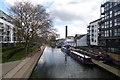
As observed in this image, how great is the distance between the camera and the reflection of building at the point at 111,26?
35219 mm

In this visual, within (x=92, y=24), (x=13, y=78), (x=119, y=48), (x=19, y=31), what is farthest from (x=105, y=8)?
(x=13, y=78)

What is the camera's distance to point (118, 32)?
35.4 metres

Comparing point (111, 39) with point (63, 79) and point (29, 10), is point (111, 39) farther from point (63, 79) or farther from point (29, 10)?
point (63, 79)

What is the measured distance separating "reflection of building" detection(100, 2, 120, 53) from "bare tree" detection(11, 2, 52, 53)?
11147 millimetres

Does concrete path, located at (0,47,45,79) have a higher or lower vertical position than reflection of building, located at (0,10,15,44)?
lower

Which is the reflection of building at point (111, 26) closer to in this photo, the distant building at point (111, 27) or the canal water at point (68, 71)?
the distant building at point (111, 27)

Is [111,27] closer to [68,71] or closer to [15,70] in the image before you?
[68,71]

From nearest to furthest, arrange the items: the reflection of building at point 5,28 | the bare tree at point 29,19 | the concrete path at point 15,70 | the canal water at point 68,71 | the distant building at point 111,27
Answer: the concrete path at point 15,70 → the canal water at point 68,71 → the distant building at point 111,27 → the bare tree at point 29,19 → the reflection of building at point 5,28

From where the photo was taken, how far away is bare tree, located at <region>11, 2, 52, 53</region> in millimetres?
36844

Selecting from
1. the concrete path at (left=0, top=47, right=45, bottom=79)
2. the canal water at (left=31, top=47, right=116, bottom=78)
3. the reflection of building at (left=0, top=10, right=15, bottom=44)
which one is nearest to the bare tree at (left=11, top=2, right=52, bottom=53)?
the reflection of building at (left=0, top=10, right=15, bottom=44)

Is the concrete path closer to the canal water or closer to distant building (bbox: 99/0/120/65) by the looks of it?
the canal water

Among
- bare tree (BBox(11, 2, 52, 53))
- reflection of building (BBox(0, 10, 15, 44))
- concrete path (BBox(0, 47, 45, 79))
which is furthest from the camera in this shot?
reflection of building (BBox(0, 10, 15, 44))

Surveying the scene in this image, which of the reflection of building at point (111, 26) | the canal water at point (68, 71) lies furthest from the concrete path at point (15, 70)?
the reflection of building at point (111, 26)

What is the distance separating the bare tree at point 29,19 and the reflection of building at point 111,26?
1115 cm
